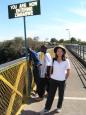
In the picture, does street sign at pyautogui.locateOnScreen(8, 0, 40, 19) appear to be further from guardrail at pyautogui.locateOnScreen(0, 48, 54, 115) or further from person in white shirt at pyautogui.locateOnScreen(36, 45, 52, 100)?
guardrail at pyautogui.locateOnScreen(0, 48, 54, 115)

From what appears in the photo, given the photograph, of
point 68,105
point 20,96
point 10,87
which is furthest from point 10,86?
point 68,105

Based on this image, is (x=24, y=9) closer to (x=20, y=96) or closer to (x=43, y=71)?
(x=43, y=71)

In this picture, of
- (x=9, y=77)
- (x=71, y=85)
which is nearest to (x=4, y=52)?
(x=71, y=85)

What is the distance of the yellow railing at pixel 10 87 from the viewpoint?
6.98 m

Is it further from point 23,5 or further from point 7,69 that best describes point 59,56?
point 23,5

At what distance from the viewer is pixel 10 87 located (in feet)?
24.3

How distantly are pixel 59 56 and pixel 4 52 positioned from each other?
8262cm

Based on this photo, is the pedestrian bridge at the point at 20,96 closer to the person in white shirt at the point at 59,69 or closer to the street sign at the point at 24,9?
the person in white shirt at the point at 59,69

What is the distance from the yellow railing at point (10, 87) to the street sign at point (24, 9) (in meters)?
1.39

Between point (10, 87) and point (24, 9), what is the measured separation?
2934mm

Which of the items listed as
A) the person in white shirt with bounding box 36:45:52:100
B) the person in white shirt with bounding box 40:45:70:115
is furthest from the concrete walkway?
the person in white shirt with bounding box 36:45:52:100

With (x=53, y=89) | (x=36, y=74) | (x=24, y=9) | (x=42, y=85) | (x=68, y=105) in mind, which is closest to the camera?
(x=53, y=89)

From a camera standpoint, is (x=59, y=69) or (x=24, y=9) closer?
(x=59, y=69)

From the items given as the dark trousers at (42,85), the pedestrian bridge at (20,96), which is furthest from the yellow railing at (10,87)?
the dark trousers at (42,85)
